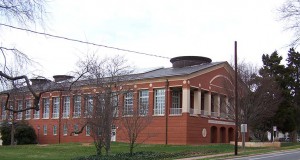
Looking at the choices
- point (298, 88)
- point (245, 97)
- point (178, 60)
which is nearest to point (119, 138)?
point (178, 60)

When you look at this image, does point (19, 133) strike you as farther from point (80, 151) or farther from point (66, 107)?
point (80, 151)

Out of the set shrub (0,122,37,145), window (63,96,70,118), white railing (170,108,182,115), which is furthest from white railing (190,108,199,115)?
shrub (0,122,37,145)

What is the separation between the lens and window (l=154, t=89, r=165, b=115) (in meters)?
49.4

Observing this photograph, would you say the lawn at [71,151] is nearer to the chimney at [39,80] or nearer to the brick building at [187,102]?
the brick building at [187,102]

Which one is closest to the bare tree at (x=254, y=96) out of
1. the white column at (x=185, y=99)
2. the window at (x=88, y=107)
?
the white column at (x=185, y=99)

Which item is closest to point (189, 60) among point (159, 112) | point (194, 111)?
point (194, 111)

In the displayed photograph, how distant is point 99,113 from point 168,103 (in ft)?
75.7

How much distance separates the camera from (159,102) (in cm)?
4984

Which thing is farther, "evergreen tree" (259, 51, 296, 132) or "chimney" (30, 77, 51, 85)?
"evergreen tree" (259, 51, 296, 132)

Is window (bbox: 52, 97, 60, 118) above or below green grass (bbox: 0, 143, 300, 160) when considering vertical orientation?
above

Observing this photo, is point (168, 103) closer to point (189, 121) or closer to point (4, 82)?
point (189, 121)

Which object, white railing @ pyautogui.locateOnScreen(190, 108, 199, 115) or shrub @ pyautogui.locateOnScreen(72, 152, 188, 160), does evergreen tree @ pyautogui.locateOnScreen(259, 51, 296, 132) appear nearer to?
white railing @ pyautogui.locateOnScreen(190, 108, 199, 115)

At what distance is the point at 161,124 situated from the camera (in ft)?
161

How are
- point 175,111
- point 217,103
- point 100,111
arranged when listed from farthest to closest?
point 217,103, point 175,111, point 100,111
